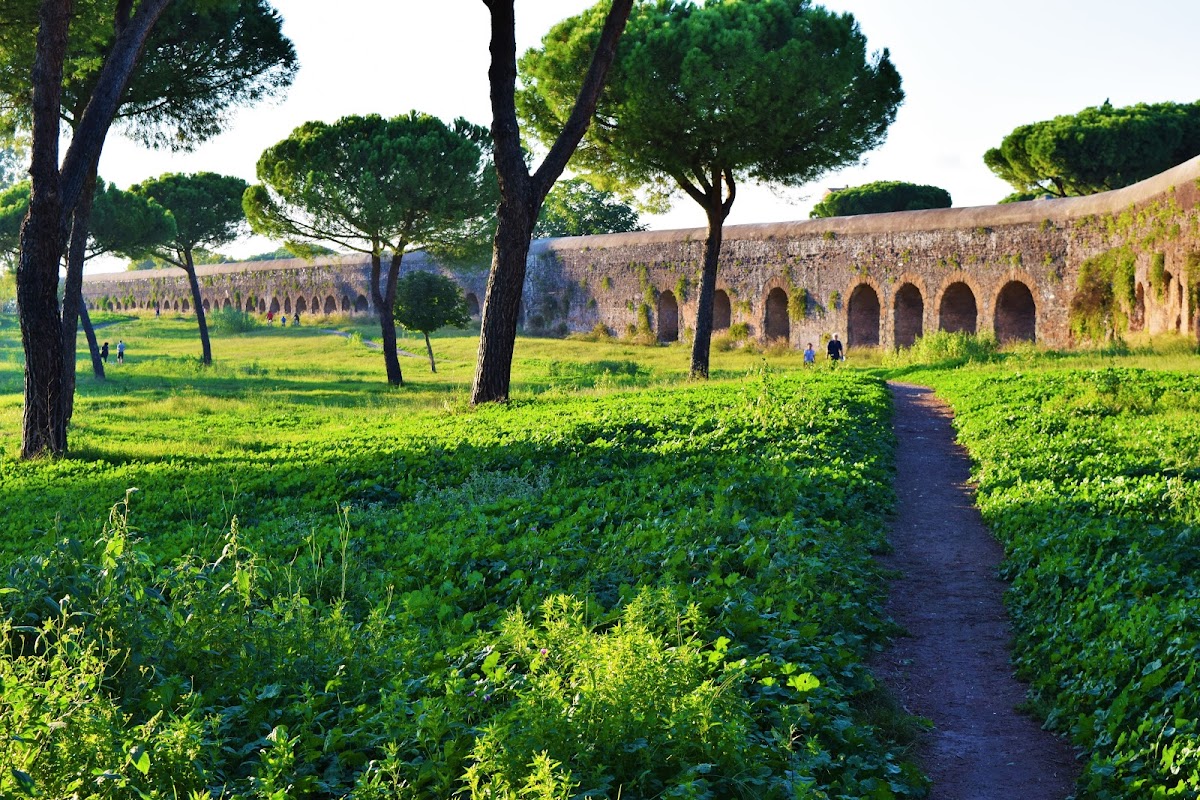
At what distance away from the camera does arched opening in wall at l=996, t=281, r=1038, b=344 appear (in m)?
23.7

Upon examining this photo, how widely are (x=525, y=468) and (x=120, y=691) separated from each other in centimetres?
510

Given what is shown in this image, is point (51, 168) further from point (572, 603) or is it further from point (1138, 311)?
point (1138, 311)

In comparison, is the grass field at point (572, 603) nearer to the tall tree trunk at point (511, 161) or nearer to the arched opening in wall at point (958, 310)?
the tall tree trunk at point (511, 161)

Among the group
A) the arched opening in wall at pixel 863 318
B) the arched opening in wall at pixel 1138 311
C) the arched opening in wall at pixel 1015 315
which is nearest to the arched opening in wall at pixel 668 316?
the arched opening in wall at pixel 863 318

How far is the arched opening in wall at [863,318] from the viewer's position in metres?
27.0

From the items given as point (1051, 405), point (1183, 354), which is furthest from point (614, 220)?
point (1051, 405)

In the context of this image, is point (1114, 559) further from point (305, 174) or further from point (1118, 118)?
point (1118, 118)

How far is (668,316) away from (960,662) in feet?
90.0

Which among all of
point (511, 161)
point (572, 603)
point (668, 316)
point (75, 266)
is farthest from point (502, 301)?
point (668, 316)

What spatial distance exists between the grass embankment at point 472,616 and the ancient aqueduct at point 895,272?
991 centimetres

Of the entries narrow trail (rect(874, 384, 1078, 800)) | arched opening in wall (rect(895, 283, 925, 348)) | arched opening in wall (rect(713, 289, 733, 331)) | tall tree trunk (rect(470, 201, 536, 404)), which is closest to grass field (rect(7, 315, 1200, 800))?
narrow trail (rect(874, 384, 1078, 800))

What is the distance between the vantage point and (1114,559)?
579 cm

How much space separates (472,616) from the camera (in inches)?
197

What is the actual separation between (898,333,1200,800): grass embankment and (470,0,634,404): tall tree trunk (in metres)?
5.52
